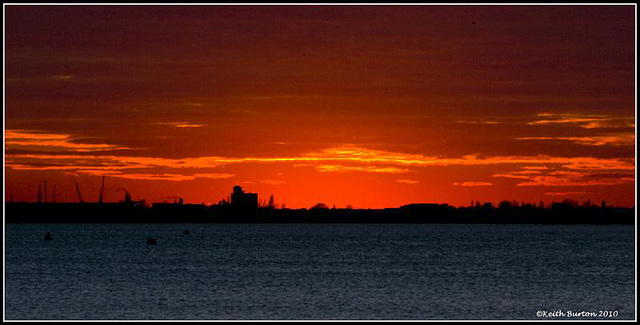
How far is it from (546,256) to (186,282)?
76.7 m

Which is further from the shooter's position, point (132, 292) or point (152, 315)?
point (132, 292)

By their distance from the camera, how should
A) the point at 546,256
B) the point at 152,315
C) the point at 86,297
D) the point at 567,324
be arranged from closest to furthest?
the point at 567,324 < the point at 152,315 < the point at 86,297 < the point at 546,256

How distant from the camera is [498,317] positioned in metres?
73.4

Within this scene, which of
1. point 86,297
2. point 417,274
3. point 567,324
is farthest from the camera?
point 417,274

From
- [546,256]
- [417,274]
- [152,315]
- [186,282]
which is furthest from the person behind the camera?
[546,256]

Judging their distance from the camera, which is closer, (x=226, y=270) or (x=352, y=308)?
(x=352, y=308)

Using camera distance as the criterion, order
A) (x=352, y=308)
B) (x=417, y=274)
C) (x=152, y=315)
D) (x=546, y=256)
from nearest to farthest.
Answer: (x=152, y=315), (x=352, y=308), (x=417, y=274), (x=546, y=256)

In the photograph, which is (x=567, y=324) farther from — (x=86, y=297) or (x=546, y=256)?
(x=546, y=256)

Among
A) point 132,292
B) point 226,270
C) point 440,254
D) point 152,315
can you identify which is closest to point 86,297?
point 132,292

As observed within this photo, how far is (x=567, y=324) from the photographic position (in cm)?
6072

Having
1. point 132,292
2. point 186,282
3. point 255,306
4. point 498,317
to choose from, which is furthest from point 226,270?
point 498,317

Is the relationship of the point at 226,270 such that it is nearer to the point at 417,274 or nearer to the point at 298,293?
the point at 417,274

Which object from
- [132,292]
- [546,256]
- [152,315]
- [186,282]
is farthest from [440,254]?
[152,315]

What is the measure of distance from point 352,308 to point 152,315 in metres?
15.6
